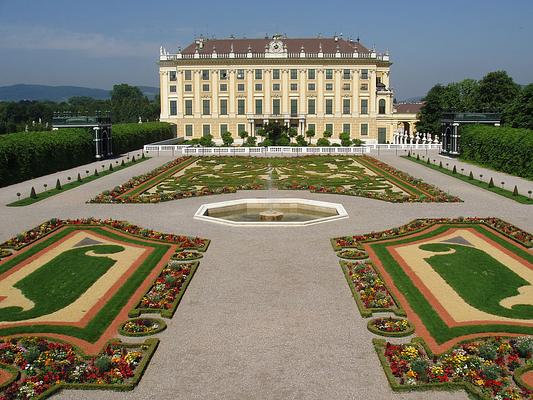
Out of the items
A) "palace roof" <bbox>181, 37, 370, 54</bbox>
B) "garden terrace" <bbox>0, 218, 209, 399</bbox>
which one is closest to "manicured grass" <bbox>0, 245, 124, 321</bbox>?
"garden terrace" <bbox>0, 218, 209, 399</bbox>

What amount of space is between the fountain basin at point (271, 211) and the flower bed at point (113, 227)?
166 inches

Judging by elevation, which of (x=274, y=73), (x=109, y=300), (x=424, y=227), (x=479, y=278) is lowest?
(x=109, y=300)

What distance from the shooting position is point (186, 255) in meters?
25.3

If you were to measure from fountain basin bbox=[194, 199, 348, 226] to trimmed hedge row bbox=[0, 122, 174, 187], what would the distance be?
19.4 m

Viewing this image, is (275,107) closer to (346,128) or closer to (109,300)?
(346,128)

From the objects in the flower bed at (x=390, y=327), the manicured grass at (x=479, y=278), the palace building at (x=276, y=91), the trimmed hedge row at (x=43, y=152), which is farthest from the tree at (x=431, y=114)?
the flower bed at (x=390, y=327)

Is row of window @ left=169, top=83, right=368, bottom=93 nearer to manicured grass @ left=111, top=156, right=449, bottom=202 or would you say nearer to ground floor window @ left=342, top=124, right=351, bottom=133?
ground floor window @ left=342, top=124, right=351, bottom=133

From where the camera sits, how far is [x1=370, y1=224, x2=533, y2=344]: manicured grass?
56.5ft

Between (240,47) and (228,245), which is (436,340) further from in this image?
(240,47)

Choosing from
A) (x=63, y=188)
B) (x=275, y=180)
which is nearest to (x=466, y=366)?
(x=275, y=180)

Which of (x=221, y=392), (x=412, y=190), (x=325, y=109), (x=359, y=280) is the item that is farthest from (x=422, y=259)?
(x=325, y=109)

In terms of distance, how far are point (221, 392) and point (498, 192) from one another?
33.4 meters

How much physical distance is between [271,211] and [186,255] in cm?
1174

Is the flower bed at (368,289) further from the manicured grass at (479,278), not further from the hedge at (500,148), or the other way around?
the hedge at (500,148)
